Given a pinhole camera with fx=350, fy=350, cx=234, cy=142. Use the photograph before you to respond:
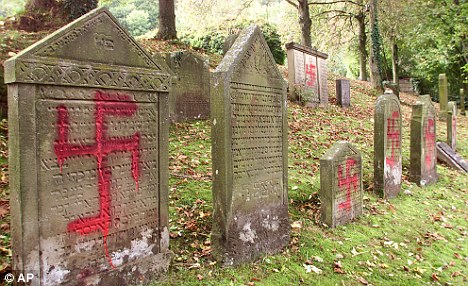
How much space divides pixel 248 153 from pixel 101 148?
1719 mm

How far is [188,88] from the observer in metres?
8.69

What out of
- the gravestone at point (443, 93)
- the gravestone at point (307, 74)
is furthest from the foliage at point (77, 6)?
the gravestone at point (443, 93)

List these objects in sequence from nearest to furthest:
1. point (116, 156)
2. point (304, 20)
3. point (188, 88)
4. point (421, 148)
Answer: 1. point (116, 156)
2. point (421, 148)
3. point (188, 88)
4. point (304, 20)

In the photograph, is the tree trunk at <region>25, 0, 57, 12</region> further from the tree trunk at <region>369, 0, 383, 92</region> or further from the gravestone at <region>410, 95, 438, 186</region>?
the tree trunk at <region>369, 0, 383, 92</region>

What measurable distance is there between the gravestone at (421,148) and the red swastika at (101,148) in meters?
6.94

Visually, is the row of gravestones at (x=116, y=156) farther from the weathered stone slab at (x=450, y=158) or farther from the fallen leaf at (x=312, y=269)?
the weathered stone slab at (x=450, y=158)

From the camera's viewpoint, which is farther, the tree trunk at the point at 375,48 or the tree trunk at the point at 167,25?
the tree trunk at the point at 375,48

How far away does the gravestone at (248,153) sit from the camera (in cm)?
389

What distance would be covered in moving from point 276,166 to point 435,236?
3.00m

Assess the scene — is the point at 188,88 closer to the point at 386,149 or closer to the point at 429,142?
the point at 386,149

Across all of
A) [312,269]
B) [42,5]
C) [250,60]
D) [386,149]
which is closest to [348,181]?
[386,149]

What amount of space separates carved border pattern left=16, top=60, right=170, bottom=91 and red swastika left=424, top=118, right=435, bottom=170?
7.02 meters

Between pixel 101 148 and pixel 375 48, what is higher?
pixel 375 48

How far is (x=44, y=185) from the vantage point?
2795 mm
